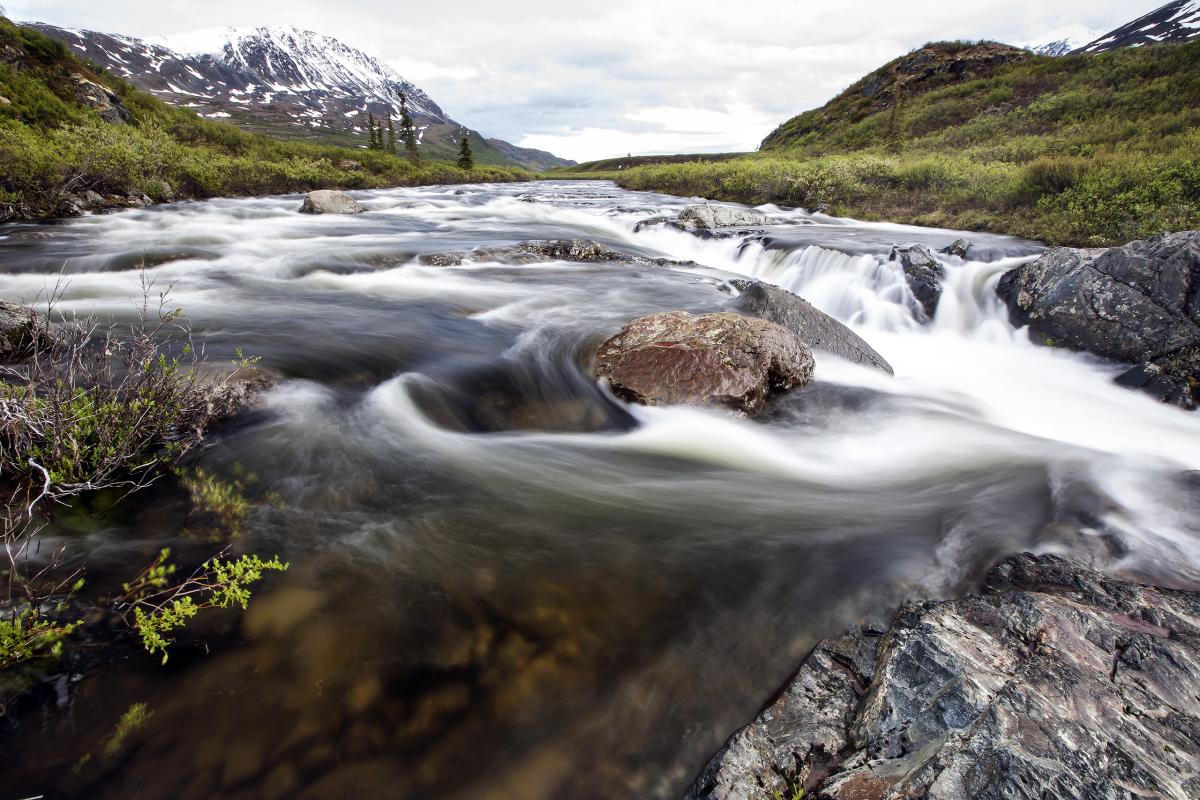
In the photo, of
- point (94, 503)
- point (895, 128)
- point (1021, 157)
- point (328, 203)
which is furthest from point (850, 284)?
point (895, 128)

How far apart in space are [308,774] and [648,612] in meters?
1.95

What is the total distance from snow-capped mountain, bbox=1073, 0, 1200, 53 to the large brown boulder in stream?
115 meters

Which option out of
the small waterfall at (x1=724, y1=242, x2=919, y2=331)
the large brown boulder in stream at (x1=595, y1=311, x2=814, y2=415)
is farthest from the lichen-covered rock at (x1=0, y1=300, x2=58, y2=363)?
the small waterfall at (x1=724, y1=242, x2=919, y2=331)

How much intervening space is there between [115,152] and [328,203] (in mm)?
6062

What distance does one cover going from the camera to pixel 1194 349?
785 centimetres

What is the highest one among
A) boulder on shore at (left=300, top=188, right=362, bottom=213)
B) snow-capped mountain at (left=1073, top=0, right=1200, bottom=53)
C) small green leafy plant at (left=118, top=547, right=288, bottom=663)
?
snow-capped mountain at (left=1073, top=0, right=1200, bottom=53)

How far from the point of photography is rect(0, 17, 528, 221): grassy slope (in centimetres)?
1445

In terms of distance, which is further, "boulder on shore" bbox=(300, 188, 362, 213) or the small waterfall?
"boulder on shore" bbox=(300, 188, 362, 213)

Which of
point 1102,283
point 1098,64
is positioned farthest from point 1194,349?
point 1098,64

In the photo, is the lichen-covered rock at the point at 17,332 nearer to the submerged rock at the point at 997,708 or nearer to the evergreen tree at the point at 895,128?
the submerged rock at the point at 997,708

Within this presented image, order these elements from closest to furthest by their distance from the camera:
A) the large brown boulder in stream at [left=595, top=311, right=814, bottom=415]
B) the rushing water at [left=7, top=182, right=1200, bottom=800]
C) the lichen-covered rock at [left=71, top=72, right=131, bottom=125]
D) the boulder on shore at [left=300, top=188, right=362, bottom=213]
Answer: the rushing water at [left=7, top=182, right=1200, bottom=800]
the large brown boulder in stream at [left=595, top=311, right=814, bottom=415]
the boulder on shore at [left=300, top=188, right=362, bottom=213]
the lichen-covered rock at [left=71, top=72, right=131, bottom=125]

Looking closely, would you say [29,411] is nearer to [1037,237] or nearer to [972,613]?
[972,613]

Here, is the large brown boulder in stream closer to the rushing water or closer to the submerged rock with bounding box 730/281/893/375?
the rushing water

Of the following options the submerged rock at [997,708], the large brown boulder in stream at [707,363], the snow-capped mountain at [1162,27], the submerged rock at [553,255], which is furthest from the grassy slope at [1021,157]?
the snow-capped mountain at [1162,27]
